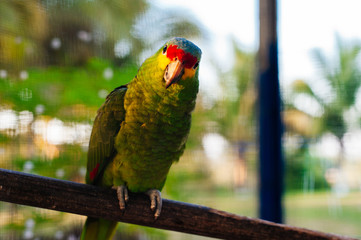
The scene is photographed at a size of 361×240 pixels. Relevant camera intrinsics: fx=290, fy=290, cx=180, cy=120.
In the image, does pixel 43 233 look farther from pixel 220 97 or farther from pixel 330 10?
pixel 330 10

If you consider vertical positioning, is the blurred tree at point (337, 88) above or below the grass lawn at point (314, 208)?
above

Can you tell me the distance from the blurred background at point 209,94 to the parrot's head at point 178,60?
1.29 ft

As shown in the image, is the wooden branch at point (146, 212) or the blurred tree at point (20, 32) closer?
the wooden branch at point (146, 212)

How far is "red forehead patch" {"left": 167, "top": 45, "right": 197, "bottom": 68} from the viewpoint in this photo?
0.60 metres

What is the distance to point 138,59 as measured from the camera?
103 centimetres

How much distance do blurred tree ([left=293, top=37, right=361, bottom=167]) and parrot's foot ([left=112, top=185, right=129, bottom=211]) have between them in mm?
862

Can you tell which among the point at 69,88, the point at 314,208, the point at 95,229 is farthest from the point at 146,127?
the point at 314,208

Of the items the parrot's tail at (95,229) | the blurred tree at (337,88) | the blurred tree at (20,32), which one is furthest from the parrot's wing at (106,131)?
the blurred tree at (337,88)

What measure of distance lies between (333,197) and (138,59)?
958mm

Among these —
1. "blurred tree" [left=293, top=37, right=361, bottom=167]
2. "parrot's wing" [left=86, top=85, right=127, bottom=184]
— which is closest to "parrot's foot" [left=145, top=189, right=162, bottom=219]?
"parrot's wing" [left=86, top=85, right=127, bottom=184]

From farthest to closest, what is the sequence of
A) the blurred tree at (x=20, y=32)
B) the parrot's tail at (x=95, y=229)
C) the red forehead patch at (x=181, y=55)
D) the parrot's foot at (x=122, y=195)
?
the blurred tree at (x=20, y=32) < the parrot's tail at (x=95, y=229) < the parrot's foot at (x=122, y=195) < the red forehead patch at (x=181, y=55)

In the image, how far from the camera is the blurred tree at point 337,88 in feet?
4.04

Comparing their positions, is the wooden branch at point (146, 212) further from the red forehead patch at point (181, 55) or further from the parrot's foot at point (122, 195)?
the red forehead patch at point (181, 55)

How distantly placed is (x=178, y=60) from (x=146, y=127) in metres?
0.20
